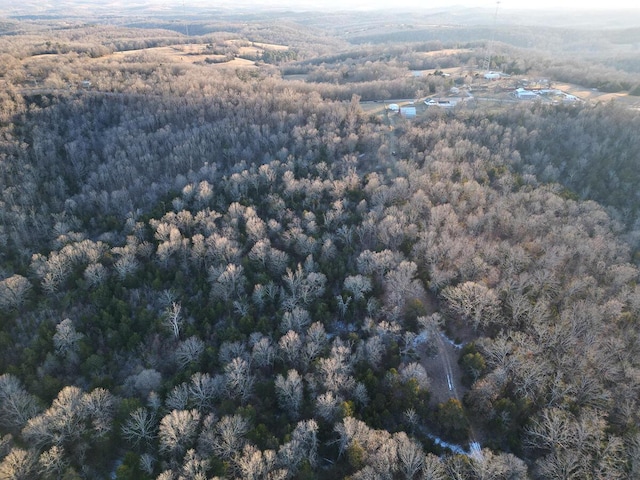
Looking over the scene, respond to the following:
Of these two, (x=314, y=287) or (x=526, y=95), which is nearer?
(x=314, y=287)

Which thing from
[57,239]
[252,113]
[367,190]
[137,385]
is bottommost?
[137,385]

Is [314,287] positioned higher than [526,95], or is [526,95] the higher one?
[526,95]

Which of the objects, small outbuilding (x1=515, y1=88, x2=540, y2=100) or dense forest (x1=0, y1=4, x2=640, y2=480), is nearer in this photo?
dense forest (x1=0, y1=4, x2=640, y2=480)

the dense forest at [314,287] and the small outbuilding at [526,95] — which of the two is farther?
the small outbuilding at [526,95]

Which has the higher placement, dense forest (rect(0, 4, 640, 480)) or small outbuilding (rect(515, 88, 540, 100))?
small outbuilding (rect(515, 88, 540, 100))

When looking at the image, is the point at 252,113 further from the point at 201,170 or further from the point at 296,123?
the point at 201,170

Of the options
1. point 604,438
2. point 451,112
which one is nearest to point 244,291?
point 604,438

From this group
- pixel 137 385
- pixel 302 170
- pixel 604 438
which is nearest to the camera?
pixel 604 438

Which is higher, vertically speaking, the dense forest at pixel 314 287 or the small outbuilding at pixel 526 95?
the small outbuilding at pixel 526 95
